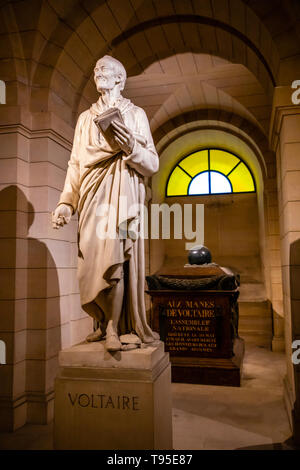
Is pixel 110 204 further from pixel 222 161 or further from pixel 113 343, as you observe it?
pixel 222 161

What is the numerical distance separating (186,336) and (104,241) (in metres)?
3.18

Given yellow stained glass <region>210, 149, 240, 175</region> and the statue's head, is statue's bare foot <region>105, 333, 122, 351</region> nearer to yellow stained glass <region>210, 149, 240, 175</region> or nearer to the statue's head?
the statue's head

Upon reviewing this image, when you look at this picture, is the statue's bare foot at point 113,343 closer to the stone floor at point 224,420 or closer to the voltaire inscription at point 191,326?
the stone floor at point 224,420

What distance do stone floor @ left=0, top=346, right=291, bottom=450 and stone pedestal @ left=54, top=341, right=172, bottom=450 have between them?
3.31 ft

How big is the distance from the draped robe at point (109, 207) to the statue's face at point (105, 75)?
0.43ft

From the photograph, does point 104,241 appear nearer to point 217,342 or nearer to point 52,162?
point 52,162

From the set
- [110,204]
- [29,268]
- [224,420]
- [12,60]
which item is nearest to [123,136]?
[110,204]

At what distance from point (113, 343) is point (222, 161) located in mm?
8402

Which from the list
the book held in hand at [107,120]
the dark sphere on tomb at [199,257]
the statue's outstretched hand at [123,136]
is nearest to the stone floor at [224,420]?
the dark sphere on tomb at [199,257]

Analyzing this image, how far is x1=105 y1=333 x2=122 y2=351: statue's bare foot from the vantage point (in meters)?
2.45

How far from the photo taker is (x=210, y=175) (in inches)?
399

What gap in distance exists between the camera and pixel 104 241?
255cm

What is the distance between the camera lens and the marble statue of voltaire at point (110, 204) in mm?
2525

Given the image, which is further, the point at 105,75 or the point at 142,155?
the point at 105,75
